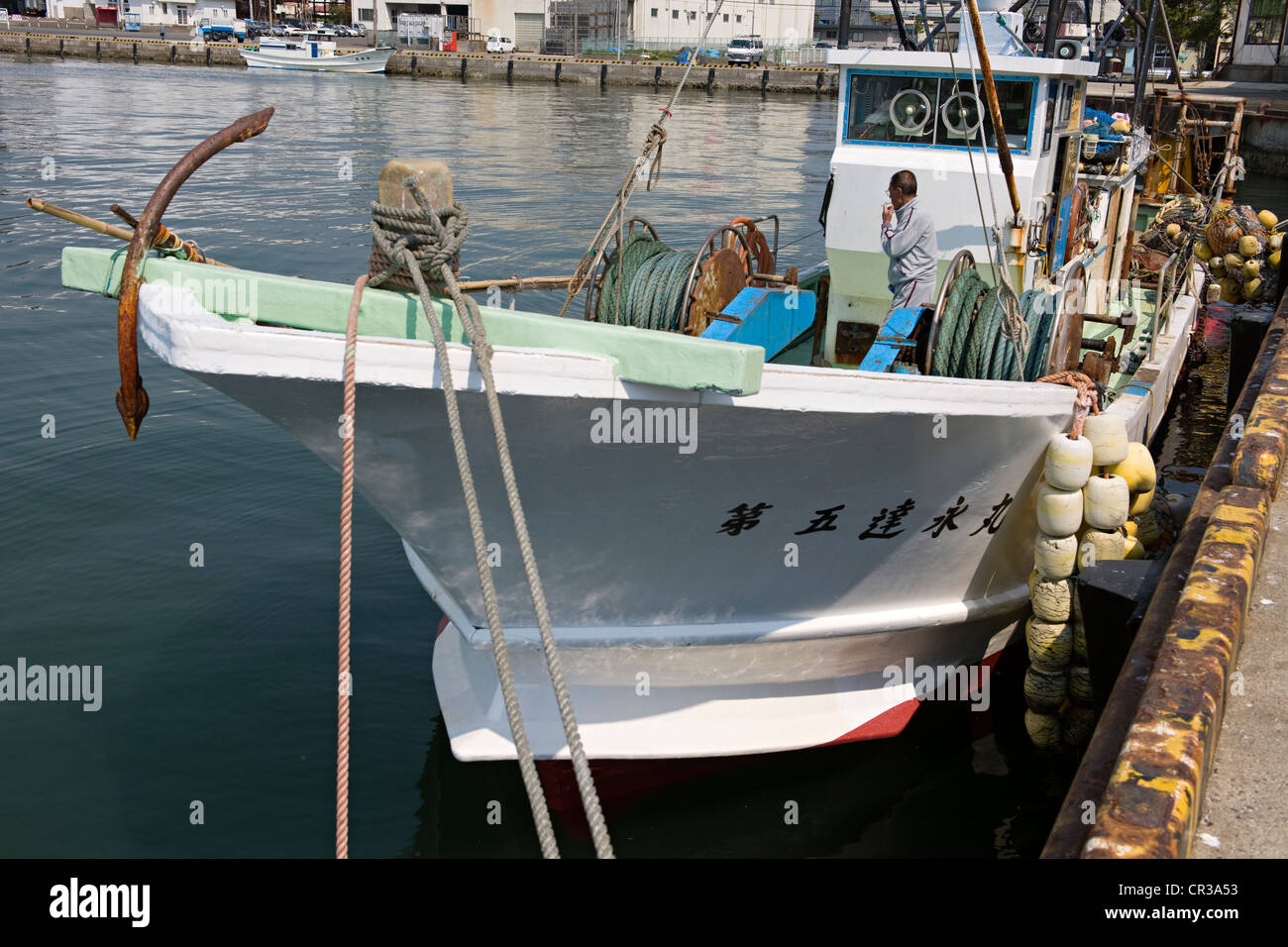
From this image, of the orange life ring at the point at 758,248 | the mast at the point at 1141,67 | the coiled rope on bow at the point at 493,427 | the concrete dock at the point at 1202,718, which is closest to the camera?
the concrete dock at the point at 1202,718

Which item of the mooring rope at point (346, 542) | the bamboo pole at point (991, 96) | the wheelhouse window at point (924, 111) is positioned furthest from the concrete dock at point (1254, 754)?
the wheelhouse window at point (924, 111)

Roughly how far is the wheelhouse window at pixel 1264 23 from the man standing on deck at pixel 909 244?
49286 millimetres

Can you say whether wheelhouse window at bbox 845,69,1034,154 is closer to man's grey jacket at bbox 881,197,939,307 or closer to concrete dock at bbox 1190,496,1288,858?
man's grey jacket at bbox 881,197,939,307

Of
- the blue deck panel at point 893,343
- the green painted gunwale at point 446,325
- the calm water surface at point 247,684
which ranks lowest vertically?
the calm water surface at point 247,684

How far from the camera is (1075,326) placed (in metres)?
7.14

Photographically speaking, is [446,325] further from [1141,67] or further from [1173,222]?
[1173,222]

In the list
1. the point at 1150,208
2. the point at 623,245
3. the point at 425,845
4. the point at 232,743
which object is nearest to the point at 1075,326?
the point at 623,245

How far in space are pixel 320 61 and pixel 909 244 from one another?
208ft

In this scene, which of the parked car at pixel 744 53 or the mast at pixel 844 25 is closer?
the mast at pixel 844 25

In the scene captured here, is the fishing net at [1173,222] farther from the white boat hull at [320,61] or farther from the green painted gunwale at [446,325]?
the white boat hull at [320,61]

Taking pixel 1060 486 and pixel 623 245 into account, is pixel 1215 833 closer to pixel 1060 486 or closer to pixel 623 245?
pixel 1060 486

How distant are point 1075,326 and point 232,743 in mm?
5881

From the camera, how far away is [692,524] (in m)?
5.17

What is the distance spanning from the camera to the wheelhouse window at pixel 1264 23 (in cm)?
4659
